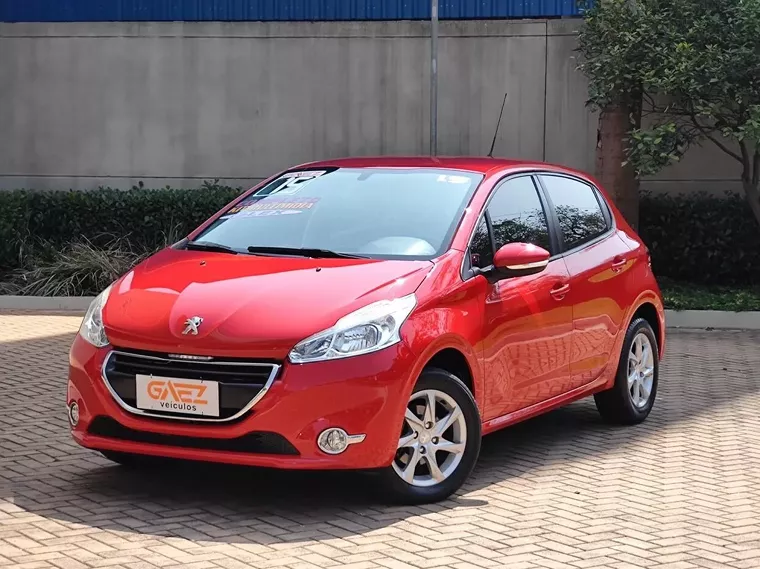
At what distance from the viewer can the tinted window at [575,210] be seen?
7.36 m

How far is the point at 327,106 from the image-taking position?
631 inches

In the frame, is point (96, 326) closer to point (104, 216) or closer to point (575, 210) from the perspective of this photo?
point (575, 210)

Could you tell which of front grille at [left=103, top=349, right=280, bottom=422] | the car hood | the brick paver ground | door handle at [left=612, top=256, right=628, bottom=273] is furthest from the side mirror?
front grille at [left=103, top=349, right=280, bottom=422]

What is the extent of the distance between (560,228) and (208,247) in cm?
209

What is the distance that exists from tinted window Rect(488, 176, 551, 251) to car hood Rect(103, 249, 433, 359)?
0.79m

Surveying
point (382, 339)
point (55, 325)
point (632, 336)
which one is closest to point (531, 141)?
point (55, 325)

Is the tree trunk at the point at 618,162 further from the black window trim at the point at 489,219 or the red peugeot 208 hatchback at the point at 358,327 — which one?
the black window trim at the point at 489,219

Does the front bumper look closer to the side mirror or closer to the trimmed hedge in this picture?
the side mirror

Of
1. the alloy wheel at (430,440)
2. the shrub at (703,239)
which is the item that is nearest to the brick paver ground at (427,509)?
the alloy wheel at (430,440)

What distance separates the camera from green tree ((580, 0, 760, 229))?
13148 mm

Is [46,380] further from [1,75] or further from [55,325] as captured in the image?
[1,75]

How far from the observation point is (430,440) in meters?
5.80

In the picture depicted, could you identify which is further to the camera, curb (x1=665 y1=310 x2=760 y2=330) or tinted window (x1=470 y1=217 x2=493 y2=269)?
curb (x1=665 y1=310 x2=760 y2=330)

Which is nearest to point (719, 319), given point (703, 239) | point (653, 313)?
point (703, 239)
